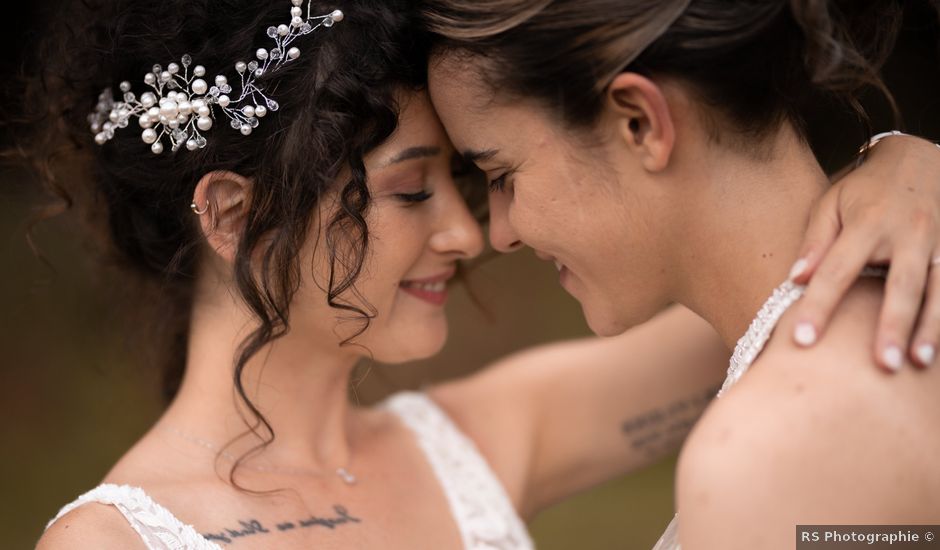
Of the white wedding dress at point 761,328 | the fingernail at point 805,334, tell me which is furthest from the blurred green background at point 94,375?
the fingernail at point 805,334

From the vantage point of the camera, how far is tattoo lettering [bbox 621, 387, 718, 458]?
3156 millimetres

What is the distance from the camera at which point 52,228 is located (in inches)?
173

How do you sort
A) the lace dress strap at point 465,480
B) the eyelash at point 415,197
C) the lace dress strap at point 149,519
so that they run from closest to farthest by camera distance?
the lace dress strap at point 149,519
the eyelash at point 415,197
the lace dress strap at point 465,480

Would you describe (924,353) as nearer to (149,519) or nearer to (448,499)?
(448,499)

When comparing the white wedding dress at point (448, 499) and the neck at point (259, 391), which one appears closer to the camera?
the white wedding dress at point (448, 499)

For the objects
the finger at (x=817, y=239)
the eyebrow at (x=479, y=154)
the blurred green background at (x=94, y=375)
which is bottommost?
the blurred green background at (x=94, y=375)

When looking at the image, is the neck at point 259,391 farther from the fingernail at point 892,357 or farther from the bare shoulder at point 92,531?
the fingernail at point 892,357

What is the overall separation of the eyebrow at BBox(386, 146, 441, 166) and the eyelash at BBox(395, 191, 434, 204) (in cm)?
11

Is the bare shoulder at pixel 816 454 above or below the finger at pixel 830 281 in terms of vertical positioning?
below

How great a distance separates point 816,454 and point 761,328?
36 centimetres

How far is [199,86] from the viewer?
2.29 m

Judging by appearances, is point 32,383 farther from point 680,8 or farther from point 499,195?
point 680,8

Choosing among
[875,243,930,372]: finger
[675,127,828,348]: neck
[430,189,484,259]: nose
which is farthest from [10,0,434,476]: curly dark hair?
[875,243,930,372]: finger

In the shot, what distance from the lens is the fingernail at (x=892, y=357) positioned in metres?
1.69
